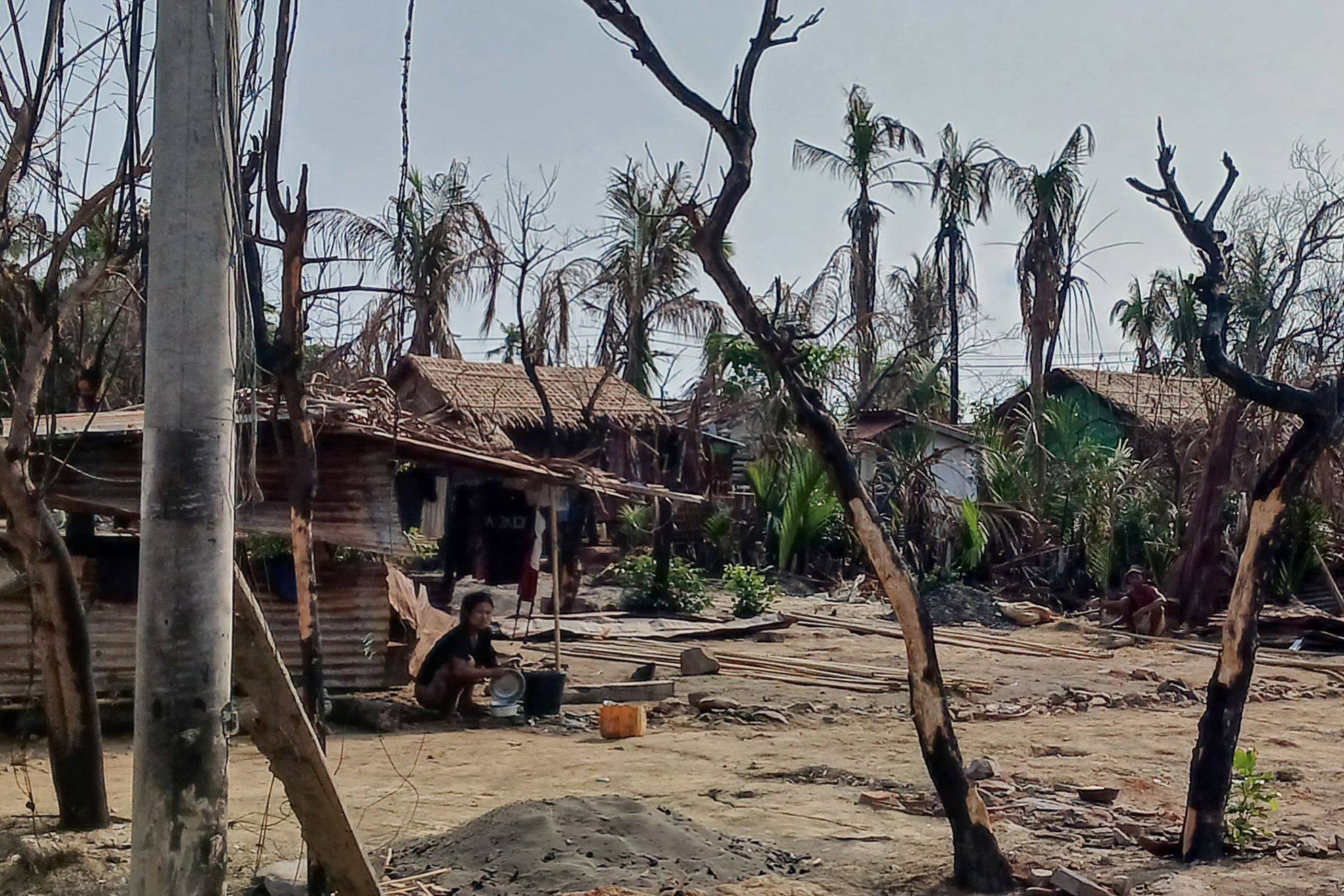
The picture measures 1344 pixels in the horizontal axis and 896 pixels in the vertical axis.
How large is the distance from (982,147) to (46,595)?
101ft

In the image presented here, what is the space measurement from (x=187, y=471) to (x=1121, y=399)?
31.1m

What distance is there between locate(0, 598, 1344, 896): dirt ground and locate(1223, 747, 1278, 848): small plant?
0.43 ft

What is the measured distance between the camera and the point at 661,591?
2005 cm

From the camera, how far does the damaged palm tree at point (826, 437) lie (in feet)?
19.2

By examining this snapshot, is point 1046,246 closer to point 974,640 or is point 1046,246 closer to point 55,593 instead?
point 974,640

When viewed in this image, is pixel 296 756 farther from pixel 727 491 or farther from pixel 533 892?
pixel 727 491

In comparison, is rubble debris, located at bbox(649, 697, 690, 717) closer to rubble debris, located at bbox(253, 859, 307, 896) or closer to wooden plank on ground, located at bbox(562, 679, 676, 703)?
wooden plank on ground, located at bbox(562, 679, 676, 703)

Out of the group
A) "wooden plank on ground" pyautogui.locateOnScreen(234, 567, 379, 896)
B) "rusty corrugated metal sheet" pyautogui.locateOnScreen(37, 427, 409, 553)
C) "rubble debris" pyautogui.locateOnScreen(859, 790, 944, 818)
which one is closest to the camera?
"wooden plank on ground" pyautogui.locateOnScreen(234, 567, 379, 896)

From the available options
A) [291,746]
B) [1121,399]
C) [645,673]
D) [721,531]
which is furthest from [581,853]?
[1121,399]

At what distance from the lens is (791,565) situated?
24984 millimetres

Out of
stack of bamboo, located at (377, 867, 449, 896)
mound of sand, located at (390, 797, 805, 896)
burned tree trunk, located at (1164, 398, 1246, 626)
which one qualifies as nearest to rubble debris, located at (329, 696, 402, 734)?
mound of sand, located at (390, 797, 805, 896)

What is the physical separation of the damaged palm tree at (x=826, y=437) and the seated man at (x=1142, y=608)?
506 inches

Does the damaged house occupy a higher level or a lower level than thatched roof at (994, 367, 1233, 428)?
lower

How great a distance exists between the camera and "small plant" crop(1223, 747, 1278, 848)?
6.48 metres
